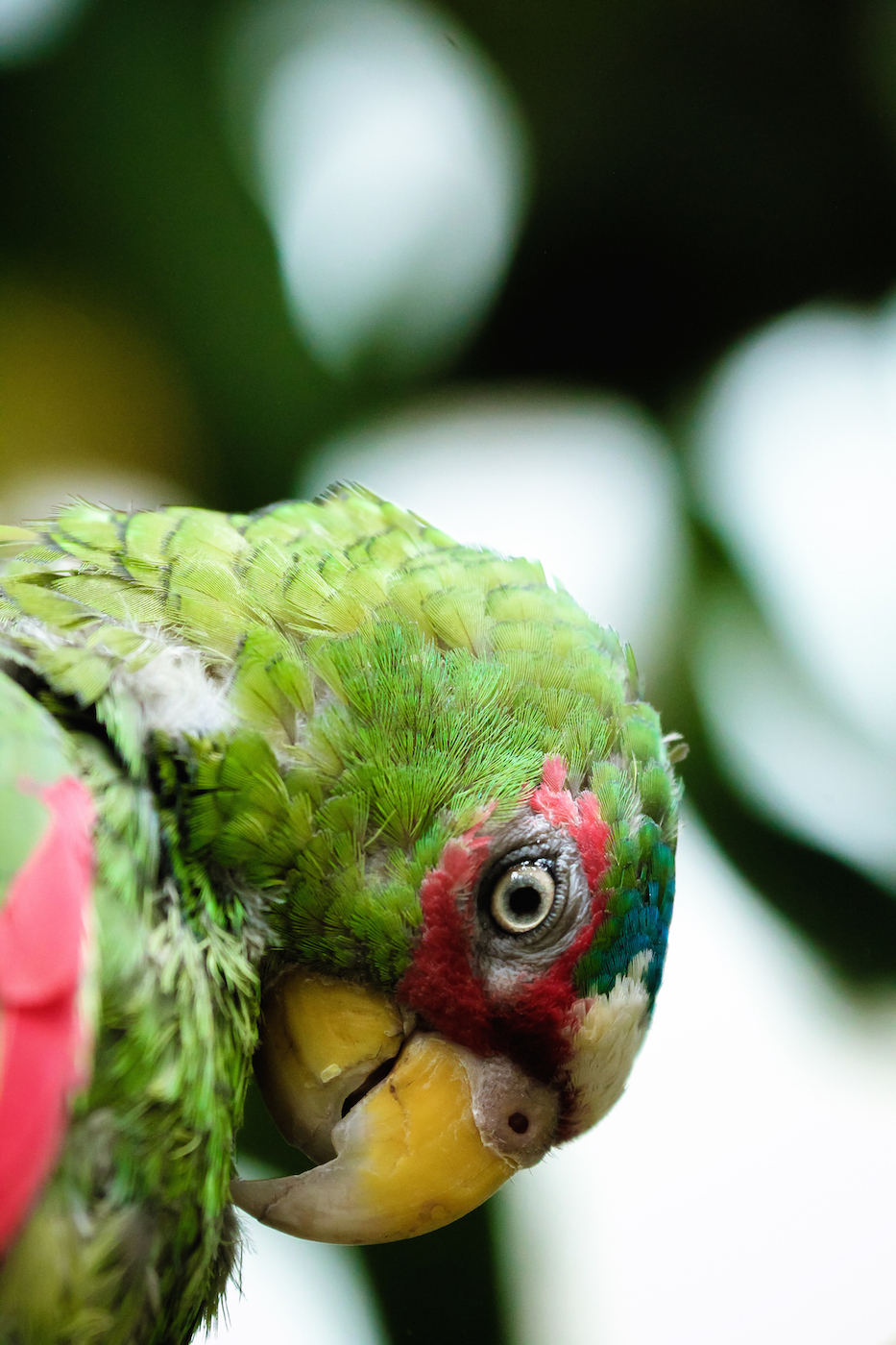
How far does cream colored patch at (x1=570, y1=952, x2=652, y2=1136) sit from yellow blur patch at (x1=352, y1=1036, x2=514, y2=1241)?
4.3 inches

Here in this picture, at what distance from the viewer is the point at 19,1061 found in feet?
2.27

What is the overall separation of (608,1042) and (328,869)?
324 mm

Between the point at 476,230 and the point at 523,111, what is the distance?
0.20 m

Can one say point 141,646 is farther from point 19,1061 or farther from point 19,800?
point 19,1061

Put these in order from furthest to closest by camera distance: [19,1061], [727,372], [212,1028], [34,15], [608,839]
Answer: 1. [727,372]
2. [34,15]
3. [608,839]
4. [212,1028]
5. [19,1061]

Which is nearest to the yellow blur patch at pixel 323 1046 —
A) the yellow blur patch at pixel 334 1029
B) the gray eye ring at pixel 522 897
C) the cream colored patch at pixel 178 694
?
the yellow blur patch at pixel 334 1029

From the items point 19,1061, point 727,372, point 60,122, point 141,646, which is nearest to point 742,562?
point 727,372

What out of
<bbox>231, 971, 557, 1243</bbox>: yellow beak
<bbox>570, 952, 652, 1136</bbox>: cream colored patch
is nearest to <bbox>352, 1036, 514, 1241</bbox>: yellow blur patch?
<bbox>231, 971, 557, 1243</bbox>: yellow beak

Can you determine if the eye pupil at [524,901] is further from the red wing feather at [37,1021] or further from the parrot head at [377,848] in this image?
the red wing feather at [37,1021]

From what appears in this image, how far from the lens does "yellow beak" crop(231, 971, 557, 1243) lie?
975mm

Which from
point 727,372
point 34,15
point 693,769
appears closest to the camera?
point 34,15

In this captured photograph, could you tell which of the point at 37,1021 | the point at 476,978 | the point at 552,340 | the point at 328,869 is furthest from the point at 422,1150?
the point at 552,340

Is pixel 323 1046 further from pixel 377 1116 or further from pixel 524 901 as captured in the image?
pixel 524 901

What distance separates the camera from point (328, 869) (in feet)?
3.25
